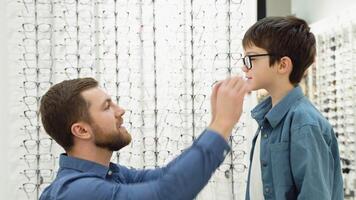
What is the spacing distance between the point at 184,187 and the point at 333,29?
145 centimetres

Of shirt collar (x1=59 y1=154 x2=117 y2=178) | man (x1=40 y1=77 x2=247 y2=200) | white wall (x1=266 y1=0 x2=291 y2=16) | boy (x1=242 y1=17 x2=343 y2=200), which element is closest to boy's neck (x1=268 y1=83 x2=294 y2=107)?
boy (x1=242 y1=17 x2=343 y2=200)

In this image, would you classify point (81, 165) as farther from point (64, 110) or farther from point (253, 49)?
point (253, 49)

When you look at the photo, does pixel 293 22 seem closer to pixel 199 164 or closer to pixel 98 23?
pixel 199 164

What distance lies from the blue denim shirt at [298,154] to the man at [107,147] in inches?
13.1

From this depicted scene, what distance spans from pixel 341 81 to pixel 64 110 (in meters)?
1.33

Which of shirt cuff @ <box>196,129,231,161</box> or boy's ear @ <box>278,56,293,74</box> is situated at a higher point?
boy's ear @ <box>278,56,293,74</box>

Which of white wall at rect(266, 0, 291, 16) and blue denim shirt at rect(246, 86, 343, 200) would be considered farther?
white wall at rect(266, 0, 291, 16)

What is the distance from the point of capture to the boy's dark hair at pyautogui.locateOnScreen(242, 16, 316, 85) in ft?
4.09

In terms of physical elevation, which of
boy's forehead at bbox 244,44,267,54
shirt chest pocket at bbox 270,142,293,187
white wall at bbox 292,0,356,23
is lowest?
shirt chest pocket at bbox 270,142,293,187

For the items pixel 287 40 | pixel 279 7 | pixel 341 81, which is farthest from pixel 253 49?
pixel 279 7

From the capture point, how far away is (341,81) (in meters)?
1.89

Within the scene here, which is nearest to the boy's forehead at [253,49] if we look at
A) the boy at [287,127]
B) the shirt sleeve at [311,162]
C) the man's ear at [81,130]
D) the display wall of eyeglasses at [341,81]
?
the boy at [287,127]

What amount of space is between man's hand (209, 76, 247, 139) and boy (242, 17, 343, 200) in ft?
0.92

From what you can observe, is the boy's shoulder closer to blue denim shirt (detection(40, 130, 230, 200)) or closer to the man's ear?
blue denim shirt (detection(40, 130, 230, 200))
